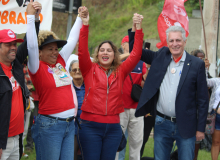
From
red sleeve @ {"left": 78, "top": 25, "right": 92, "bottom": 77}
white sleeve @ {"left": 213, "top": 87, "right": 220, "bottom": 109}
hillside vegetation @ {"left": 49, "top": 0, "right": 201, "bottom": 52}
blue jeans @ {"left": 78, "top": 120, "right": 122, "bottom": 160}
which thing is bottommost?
blue jeans @ {"left": 78, "top": 120, "right": 122, "bottom": 160}

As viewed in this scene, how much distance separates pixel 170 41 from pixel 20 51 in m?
1.85

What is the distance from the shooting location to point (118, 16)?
38375 mm

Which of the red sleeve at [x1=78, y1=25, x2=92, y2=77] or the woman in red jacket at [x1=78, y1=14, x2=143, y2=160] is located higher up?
the red sleeve at [x1=78, y1=25, x2=92, y2=77]

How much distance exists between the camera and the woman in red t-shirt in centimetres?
318

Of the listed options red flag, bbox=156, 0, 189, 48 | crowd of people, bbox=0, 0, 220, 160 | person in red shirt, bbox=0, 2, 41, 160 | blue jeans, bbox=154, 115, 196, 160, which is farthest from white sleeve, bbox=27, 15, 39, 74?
red flag, bbox=156, 0, 189, 48

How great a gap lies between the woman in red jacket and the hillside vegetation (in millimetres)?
25061

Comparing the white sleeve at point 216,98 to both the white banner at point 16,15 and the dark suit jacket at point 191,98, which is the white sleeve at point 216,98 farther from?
the white banner at point 16,15

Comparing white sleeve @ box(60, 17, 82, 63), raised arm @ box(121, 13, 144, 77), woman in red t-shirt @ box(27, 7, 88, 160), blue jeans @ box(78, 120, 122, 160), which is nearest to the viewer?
woman in red t-shirt @ box(27, 7, 88, 160)

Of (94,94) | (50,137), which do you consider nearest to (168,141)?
(94,94)

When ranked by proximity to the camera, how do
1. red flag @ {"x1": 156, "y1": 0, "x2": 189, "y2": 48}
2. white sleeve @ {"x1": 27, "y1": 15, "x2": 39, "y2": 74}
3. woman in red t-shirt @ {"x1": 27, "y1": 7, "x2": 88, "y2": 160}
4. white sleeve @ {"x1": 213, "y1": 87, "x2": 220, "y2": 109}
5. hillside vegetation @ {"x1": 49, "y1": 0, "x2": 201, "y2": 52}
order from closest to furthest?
white sleeve @ {"x1": 27, "y1": 15, "x2": 39, "y2": 74} → woman in red t-shirt @ {"x1": 27, "y1": 7, "x2": 88, "y2": 160} → white sleeve @ {"x1": 213, "y1": 87, "x2": 220, "y2": 109} → red flag @ {"x1": 156, "y1": 0, "x2": 189, "y2": 48} → hillside vegetation @ {"x1": 49, "y1": 0, "x2": 201, "y2": 52}

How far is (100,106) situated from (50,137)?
70 centimetres

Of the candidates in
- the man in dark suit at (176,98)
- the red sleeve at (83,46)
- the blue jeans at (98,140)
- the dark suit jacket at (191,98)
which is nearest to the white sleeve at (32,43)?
the red sleeve at (83,46)

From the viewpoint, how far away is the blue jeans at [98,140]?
10.9ft

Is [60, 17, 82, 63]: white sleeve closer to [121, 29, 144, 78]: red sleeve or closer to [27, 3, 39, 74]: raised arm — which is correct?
[27, 3, 39, 74]: raised arm
